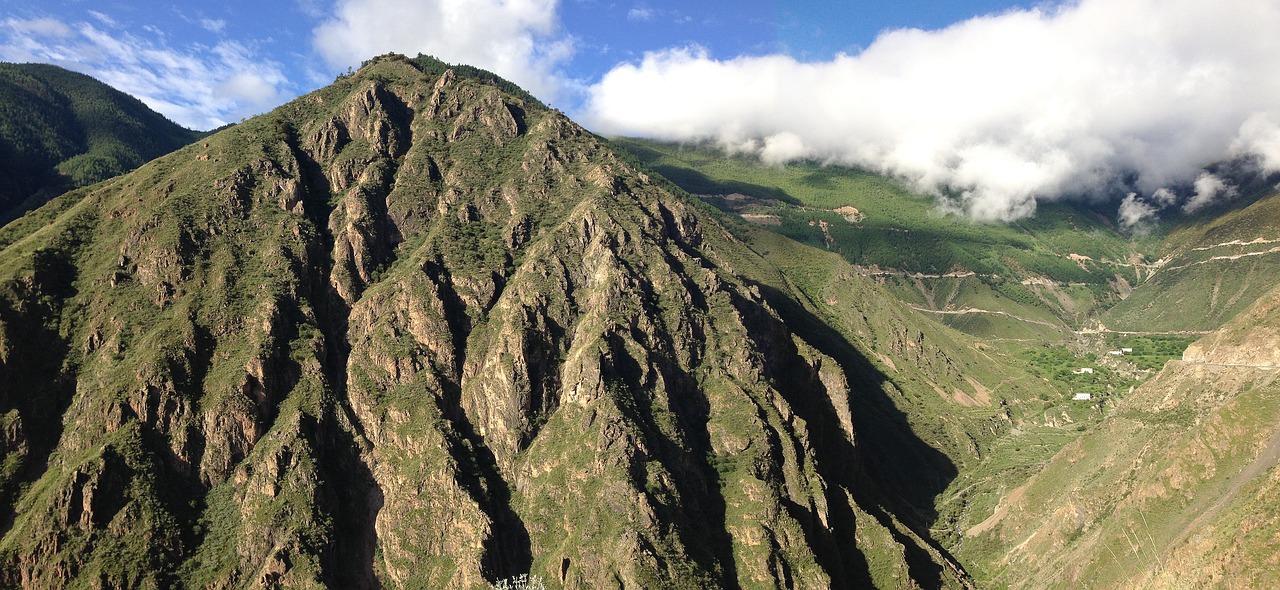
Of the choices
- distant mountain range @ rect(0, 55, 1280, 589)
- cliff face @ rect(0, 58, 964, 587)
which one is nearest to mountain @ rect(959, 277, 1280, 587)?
distant mountain range @ rect(0, 55, 1280, 589)

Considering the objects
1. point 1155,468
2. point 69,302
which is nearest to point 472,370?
point 69,302

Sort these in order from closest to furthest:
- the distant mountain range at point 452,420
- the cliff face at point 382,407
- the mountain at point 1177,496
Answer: the cliff face at point 382,407, the distant mountain range at point 452,420, the mountain at point 1177,496

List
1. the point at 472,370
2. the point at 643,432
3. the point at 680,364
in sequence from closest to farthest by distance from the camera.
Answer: the point at 643,432 → the point at 472,370 → the point at 680,364

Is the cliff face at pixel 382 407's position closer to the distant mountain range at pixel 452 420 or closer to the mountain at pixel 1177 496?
the distant mountain range at pixel 452 420

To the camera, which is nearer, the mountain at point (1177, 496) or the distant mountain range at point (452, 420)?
the distant mountain range at point (452, 420)

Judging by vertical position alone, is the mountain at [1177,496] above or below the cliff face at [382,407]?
below

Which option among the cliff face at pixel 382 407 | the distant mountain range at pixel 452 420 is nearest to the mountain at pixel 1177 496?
the distant mountain range at pixel 452 420

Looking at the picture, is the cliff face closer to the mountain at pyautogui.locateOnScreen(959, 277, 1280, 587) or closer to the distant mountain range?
the distant mountain range

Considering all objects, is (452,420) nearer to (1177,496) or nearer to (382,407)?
(382,407)

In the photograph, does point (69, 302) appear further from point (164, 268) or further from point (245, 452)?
point (245, 452)
